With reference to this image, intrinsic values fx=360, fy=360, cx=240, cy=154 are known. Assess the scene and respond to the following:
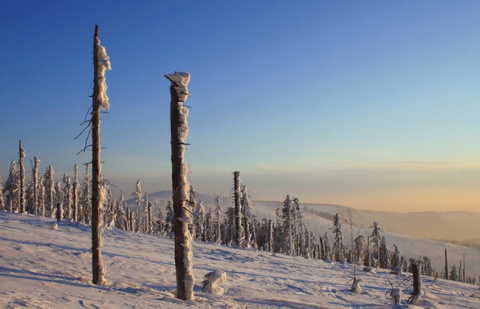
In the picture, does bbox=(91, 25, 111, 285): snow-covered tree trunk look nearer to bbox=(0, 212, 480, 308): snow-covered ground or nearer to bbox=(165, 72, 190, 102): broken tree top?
bbox=(0, 212, 480, 308): snow-covered ground

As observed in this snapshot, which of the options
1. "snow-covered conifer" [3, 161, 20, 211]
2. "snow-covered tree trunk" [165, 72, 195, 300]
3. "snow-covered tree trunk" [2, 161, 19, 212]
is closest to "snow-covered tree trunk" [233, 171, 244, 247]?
"snow-covered tree trunk" [165, 72, 195, 300]

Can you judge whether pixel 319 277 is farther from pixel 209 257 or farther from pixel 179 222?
pixel 179 222

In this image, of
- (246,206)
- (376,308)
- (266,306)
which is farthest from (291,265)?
→ (246,206)

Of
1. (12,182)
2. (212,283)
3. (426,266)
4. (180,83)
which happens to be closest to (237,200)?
(212,283)

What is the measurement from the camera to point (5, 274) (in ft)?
35.7

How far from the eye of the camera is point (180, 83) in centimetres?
1205

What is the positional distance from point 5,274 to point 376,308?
13.2m

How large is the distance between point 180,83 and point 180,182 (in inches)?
130

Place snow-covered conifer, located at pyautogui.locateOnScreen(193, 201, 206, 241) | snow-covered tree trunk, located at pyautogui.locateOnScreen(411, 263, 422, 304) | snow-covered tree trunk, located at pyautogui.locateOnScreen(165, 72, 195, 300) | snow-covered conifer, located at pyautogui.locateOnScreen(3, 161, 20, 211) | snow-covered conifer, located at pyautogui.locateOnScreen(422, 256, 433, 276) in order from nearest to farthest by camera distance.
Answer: snow-covered tree trunk, located at pyautogui.locateOnScreen(165, 72, 195, 300) → snow-covered tree trunk, located at pyautogui.locateOnScreen(411, 263, 422, 304) → snow-covered conifer, located at pyautogui.locateOnScreen(3, 161, 20, 211) → snow-covered conifer, located at pyautogui.locateOnScreen(193, 201, 206, 241) → snow-covered conifer, located at pyautogui.locateOnScreen(422, 256, 433, 276)

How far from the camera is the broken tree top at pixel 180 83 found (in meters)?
12.0

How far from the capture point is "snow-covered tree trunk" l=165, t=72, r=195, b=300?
11453 millimetres

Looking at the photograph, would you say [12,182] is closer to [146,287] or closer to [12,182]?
[12,182]

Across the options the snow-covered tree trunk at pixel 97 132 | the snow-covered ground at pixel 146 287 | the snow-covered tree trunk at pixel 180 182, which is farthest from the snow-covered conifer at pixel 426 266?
the snow-covered tree trunk at pixel 97 132

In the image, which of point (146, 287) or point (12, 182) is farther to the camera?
point (12, 182)
